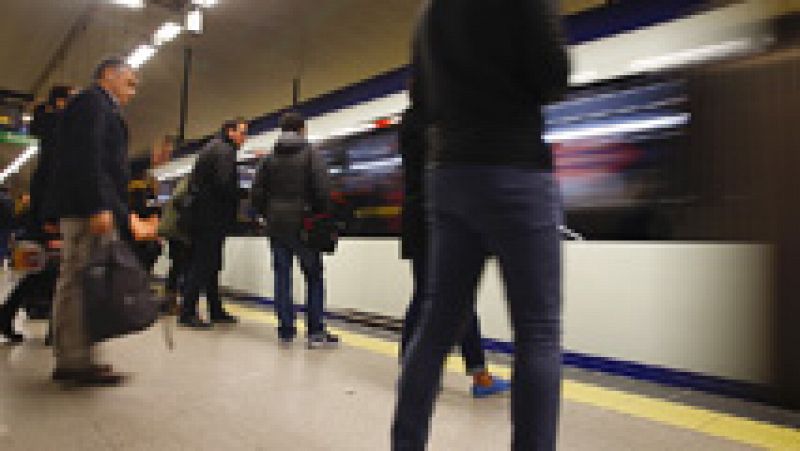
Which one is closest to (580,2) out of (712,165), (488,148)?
(712,165)

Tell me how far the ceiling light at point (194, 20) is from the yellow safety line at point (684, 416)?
4915mm

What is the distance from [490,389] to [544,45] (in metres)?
1.88

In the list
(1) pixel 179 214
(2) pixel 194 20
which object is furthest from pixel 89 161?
(2) pixel 194 20

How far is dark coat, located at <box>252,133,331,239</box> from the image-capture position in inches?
165

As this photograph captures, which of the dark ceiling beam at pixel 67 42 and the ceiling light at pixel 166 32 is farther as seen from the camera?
the dark ceiling beam at pixel 67 42

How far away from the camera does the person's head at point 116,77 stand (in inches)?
116

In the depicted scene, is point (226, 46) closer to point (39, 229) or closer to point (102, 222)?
point (39, 229)

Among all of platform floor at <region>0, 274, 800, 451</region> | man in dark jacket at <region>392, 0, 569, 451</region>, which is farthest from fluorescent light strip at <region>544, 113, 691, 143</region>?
man in dark jacket at <region>392, 0, 569, 451</region>

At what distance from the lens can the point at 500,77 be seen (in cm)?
136

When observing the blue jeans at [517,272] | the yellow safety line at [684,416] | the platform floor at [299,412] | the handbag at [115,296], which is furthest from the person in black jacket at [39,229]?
the blue jeans at [517,272]

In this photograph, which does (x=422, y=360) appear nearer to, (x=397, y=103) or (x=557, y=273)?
(x=557, y=273)

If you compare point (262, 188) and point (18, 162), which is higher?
point (18, 162)

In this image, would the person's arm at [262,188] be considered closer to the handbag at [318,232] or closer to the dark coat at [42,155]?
the handbag at [318,232]

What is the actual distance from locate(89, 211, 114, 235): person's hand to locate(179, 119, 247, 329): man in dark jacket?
2133 millimetres
